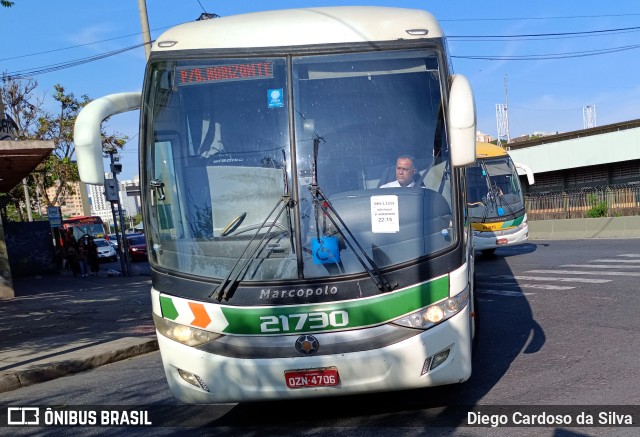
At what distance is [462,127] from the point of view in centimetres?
468

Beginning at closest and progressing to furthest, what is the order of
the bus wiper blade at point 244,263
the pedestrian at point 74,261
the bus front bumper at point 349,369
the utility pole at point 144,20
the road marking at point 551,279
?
1. the bus front bumper at point 349,369
2. the bus wiper blade at point 244,263
3. the road marking at point 551,279
4. the utility pole at point 144,20
5. the pedestrian at point 74,261

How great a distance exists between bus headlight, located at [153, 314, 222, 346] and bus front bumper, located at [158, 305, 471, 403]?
63 mm

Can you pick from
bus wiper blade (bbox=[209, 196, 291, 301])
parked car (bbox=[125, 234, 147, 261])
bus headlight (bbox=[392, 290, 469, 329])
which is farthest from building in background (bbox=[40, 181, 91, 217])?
parked car (bbox=[125, 234, 147, 261])

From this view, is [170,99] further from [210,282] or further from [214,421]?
[214,421]

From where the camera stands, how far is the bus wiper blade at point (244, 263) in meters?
4.64

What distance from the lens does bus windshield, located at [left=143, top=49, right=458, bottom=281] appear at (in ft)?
15.6

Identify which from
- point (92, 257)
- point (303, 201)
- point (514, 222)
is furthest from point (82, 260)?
point (303, 201)

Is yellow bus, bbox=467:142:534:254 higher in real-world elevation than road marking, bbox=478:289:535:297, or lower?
higher

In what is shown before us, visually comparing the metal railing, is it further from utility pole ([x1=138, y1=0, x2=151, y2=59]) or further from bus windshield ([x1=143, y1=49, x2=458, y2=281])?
bus windshield ([x1=143, y1=49, x2=458, y2=281])

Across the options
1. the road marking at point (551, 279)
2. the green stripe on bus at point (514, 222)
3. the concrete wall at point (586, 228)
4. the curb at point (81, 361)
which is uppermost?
the green stripe on bus at point (514, 222)

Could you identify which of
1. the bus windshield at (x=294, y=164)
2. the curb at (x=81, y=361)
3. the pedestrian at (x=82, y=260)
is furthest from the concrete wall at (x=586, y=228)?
the bus windshield at (x=294, y=164)

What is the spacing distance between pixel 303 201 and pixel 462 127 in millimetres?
1276

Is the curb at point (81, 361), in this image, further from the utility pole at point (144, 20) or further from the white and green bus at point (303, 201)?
the utility pole at point (144, 20)

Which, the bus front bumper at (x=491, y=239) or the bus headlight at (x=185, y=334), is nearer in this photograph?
the bus headlight at (x=185, y=334)
